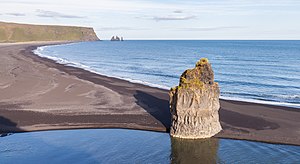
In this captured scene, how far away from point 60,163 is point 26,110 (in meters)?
13.7

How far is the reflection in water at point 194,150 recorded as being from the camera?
21498 millimetres

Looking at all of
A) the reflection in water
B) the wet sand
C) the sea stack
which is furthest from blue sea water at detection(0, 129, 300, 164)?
the wet sand

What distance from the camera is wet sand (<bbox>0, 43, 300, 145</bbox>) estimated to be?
27609 mm

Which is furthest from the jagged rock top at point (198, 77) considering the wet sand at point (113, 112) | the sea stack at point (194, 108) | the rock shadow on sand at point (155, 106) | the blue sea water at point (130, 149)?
the rock shadow on sand at point (155, 106)

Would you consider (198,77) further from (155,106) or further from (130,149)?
(155,106)

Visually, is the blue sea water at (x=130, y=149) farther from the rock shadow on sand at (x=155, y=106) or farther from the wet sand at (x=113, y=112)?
the rock shadow on sand at (x=155, y=106)

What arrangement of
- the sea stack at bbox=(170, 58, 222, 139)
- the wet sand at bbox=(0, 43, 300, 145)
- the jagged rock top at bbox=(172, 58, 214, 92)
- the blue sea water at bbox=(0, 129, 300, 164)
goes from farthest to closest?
the wet sand at bbox=(0, 43, 300, 145)
the jagged rock top at bbox=(172, 58, 214, 92)
the sea stack at bbox=(170, 58, 222, 139)
the blue sea water at bbox=(0, 129, 300, 164)

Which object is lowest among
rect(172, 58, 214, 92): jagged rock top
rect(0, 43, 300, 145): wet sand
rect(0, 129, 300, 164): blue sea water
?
rect(0, 129, 300, 164): blue sea water

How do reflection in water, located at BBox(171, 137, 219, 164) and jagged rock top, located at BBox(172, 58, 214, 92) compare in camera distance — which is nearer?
reflection in water, located at BBox(171, 137, 219, 164)

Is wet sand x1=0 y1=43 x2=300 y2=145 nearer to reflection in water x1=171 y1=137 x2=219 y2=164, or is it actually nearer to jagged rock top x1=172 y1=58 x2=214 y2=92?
reflection in water x1=171 y1=137 x2=219 y2=164

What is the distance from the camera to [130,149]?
23391 millimetres

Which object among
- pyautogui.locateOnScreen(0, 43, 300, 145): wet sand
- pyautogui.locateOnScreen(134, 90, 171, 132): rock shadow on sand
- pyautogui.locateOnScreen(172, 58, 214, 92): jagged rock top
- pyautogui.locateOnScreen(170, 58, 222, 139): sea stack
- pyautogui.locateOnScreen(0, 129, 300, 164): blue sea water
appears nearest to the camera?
Result: pyautogui.locateOnScreen(0, 129, 300, 164): blue sea water

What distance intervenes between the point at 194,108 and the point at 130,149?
561 centimetres

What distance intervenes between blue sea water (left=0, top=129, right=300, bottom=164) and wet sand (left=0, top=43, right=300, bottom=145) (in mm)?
1695
